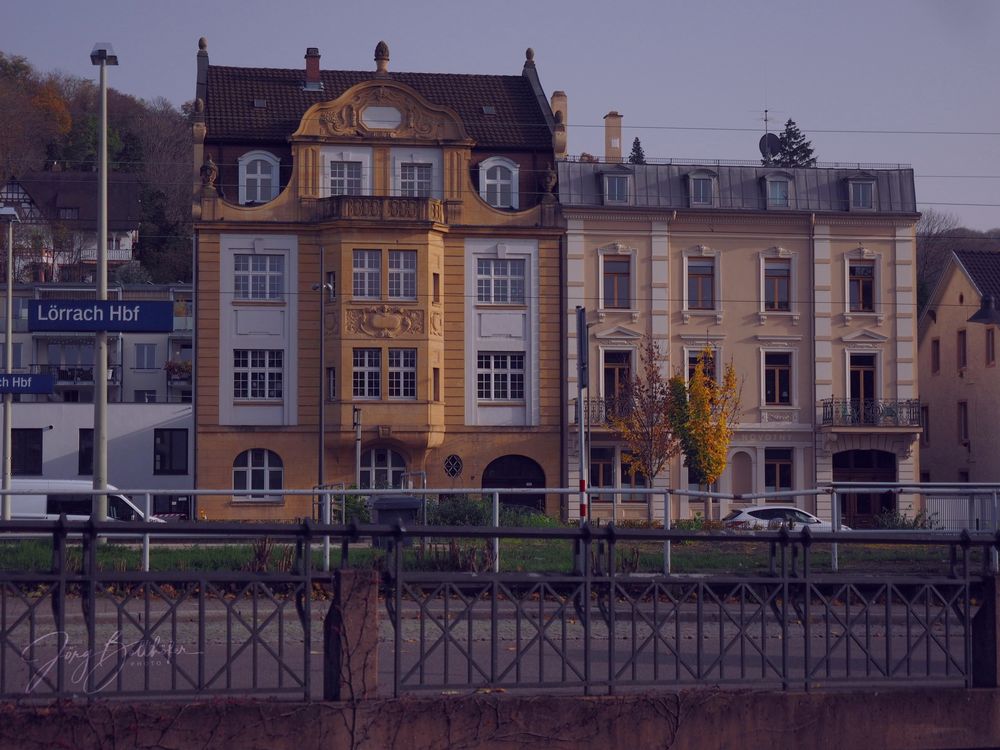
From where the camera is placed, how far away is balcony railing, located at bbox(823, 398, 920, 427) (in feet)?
144

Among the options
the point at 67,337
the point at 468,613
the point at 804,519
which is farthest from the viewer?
the point at 67,337

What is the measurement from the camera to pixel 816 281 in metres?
44.5

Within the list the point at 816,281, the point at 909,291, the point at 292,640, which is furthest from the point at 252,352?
the point at 292,640

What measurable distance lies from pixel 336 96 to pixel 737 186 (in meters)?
15.0

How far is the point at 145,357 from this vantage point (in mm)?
68688

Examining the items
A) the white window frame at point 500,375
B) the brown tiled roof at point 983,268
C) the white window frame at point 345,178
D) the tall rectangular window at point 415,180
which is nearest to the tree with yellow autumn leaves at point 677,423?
the white window frame at point 500,375

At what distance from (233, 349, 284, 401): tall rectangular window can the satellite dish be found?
21.5 meters

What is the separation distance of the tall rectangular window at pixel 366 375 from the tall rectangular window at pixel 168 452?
12215mm

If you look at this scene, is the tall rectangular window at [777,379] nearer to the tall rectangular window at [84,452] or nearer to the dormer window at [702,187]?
the dormer window at [702,187]

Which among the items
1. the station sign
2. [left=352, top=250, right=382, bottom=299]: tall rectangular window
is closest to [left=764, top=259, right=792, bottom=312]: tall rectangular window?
[left=352, top=250, right=382, bottom=299]: tall rectangular window

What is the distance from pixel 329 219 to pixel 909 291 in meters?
20.6

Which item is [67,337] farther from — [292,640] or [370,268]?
[292,640]

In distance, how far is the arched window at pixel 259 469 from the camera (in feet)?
139

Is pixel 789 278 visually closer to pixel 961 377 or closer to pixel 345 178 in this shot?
pixel 961 377
